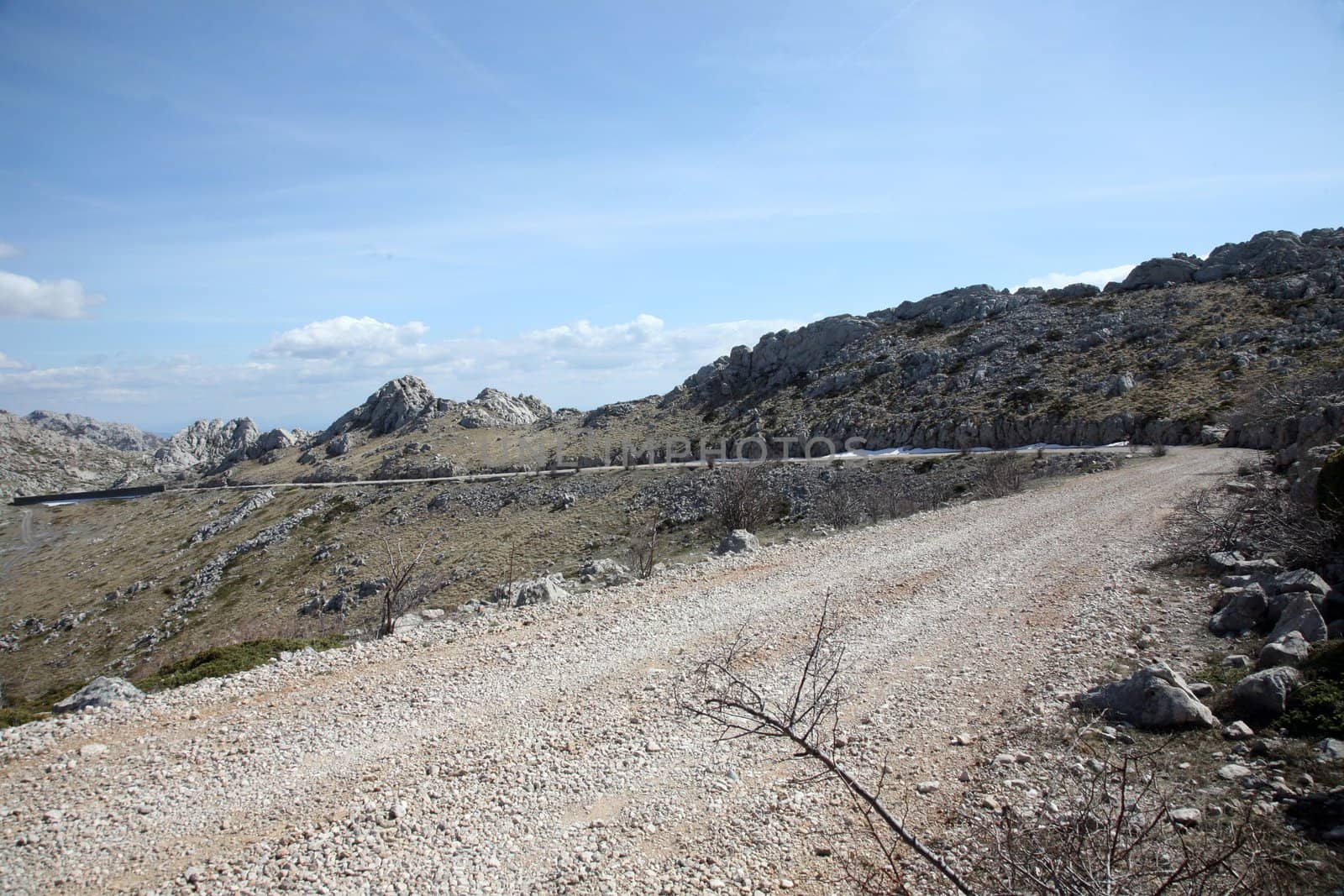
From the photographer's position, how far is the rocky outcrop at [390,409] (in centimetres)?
8444

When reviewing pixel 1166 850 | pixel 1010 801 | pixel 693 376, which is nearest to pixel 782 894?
pixel 1010 801

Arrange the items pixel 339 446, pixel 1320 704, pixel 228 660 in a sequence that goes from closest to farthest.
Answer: pixel 1320 704 → pixel 228 660 → pixel 339 446

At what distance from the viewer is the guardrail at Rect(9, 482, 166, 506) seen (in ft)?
239

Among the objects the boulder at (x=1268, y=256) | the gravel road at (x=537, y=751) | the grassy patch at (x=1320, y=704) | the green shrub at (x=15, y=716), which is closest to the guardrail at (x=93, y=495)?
A: the green shrub at (x=15, y=716)

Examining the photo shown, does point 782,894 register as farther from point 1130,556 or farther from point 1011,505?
point 1011,505

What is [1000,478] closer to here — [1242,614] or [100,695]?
[1242,614]

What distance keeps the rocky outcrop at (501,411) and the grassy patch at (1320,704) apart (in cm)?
7746

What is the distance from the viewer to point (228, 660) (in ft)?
28.7

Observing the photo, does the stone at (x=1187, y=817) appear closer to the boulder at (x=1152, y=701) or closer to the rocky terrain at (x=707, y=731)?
the rocky terrain at (x=707, y=731)

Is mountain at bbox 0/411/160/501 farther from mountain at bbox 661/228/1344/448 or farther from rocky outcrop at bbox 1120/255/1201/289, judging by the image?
rocky outcrop at bbox 1120/255/1201/289

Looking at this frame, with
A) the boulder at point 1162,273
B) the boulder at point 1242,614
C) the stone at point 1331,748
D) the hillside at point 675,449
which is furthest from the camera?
the boulder at point 1162,273

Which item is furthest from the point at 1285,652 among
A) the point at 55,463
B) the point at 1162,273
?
the point at 55,463

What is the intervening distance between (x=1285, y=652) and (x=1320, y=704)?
0.96m

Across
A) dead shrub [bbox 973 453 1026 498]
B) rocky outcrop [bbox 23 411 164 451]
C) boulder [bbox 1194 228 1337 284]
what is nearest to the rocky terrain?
dead shrub [bbox 973 453 1026 498]
